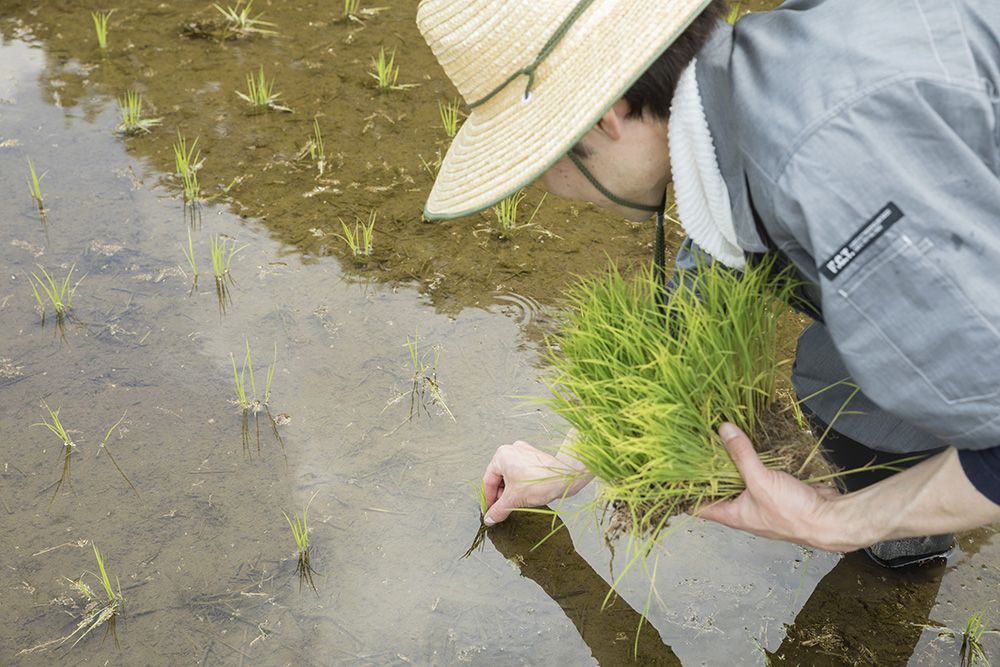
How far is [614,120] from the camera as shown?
4.39 feet

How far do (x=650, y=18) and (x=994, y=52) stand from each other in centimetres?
49

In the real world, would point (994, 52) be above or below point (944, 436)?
above

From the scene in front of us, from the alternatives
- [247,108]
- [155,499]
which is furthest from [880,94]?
[247,108]

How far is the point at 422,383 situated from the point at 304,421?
0.35 m

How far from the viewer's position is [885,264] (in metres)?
1.10

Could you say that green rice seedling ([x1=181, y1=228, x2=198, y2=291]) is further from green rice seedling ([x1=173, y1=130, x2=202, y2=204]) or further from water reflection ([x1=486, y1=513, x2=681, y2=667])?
water reflection ([x1=486, y1=513, x2=681, y2=667])

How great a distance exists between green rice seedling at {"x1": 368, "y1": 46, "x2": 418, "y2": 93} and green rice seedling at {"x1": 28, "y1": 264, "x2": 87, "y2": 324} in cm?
145

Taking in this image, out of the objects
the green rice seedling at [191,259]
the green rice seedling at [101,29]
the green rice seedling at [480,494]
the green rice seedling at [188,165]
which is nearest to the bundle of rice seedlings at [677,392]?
the green rice seedling at [480,494]

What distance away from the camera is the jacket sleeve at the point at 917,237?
1064mm

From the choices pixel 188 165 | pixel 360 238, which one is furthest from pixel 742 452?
pixel 188 165

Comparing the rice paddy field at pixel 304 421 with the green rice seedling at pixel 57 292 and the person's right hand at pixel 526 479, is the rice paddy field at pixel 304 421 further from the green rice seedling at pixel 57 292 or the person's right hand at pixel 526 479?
the person's right hand at pixel 526 479

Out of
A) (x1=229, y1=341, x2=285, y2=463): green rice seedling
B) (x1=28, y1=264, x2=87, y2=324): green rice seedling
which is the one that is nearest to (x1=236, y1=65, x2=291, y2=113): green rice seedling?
(x1=28, y1=264, x2=87, y2=324): green rice seedling

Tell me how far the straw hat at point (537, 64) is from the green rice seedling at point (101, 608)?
1.17 meters

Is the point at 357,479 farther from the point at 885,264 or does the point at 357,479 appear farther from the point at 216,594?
the point at 885,264
